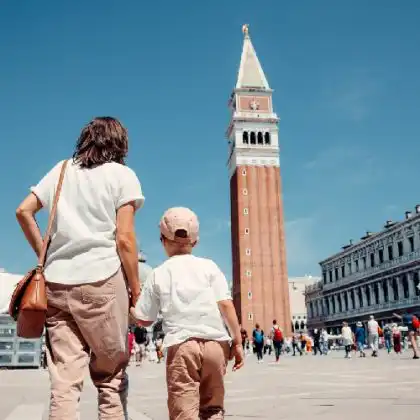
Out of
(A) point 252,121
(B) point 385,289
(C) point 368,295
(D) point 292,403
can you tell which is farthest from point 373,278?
(D) point 292,403

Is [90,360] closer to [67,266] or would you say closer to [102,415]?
[102,415]

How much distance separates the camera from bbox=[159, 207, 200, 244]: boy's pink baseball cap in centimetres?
336

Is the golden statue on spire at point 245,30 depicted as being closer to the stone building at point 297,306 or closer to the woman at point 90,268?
the stone building at point 297,306

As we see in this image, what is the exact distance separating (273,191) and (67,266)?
6151cm

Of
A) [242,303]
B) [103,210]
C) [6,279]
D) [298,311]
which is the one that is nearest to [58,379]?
[103,210]

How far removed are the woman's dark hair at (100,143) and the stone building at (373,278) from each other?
49855mm

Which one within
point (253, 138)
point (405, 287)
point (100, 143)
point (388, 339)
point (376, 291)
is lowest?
point (388, 339)

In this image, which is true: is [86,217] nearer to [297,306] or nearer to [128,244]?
[128,244]

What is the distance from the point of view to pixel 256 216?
205ft

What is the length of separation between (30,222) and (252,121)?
66.4 metres

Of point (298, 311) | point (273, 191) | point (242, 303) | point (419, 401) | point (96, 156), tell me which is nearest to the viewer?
point (96, 156)

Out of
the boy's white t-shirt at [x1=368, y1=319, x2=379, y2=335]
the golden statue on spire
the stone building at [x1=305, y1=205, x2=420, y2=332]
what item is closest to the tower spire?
the golden statue on spire

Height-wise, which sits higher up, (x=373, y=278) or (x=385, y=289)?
(x=373, y=278)

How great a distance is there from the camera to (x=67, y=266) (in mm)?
2932
